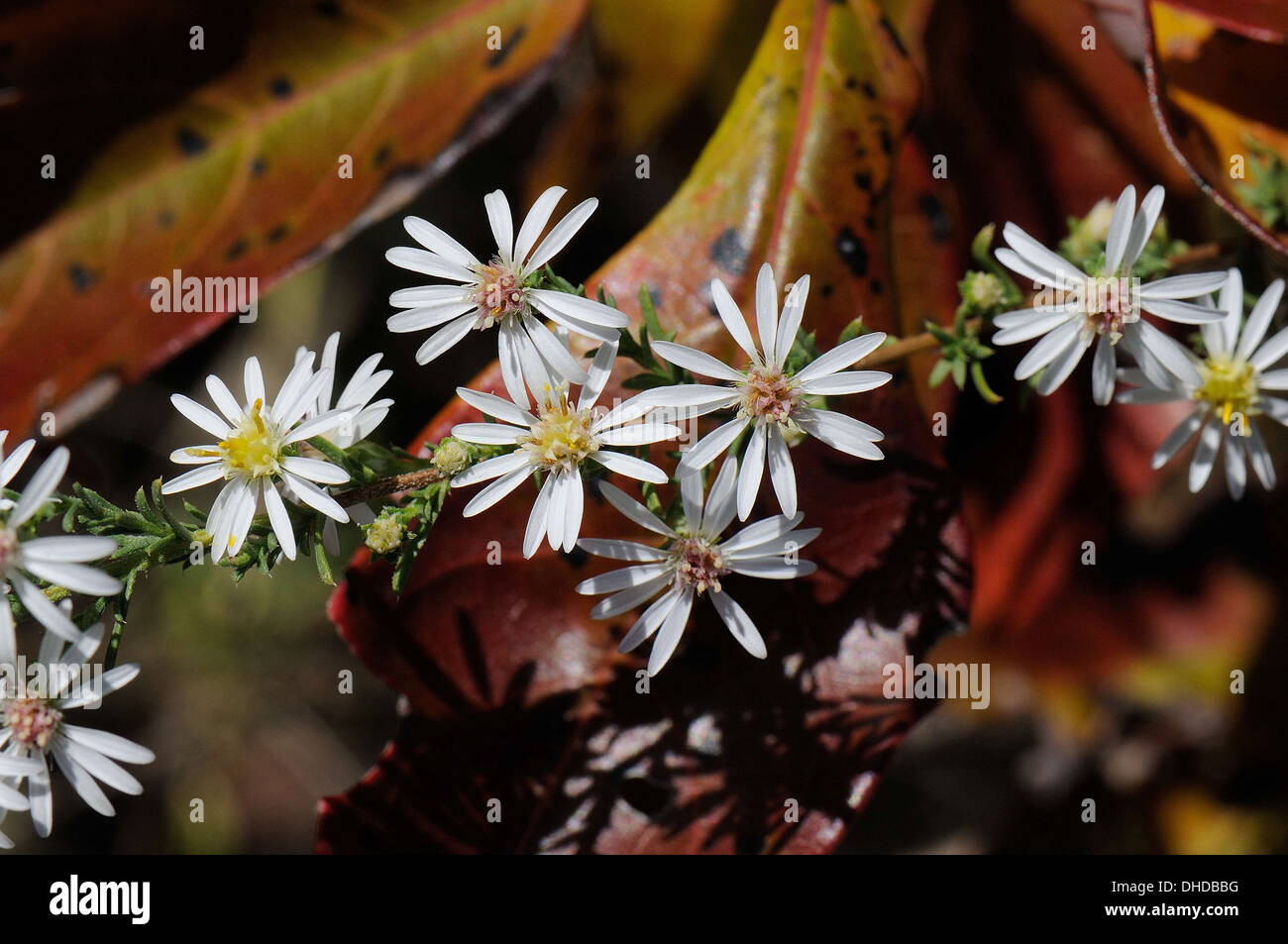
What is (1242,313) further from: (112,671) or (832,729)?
(112,671)

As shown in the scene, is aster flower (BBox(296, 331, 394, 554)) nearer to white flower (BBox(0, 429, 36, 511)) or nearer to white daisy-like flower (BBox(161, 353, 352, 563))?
white daisy-like flower (BBox(161, 353, 352, 563))

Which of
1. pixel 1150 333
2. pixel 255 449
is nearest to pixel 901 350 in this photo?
pixel 1150 333

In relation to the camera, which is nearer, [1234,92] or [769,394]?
[769,394]

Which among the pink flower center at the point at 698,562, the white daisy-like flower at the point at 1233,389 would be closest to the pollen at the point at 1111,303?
the white daisy-like flower at the point at 1233,389

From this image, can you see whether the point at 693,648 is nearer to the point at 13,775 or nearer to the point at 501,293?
the point at 501,293

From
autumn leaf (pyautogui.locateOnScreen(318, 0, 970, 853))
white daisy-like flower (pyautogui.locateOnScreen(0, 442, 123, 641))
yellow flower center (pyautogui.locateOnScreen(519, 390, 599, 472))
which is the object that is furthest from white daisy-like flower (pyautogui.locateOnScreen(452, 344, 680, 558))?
white daisy-like flower (pyautogui.locateOnScreen(0, 442, 123, 641))

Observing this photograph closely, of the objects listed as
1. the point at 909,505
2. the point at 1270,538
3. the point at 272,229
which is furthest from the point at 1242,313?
the point at 272,229

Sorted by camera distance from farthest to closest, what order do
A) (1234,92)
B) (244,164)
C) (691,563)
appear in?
(244,164) → (1234,92) → (691,563)

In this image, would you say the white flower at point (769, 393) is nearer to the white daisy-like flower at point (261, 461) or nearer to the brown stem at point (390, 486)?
the brown stem at point (390, 486)
